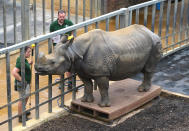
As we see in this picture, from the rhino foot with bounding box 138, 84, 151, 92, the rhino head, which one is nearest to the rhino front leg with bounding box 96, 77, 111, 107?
the rhino head

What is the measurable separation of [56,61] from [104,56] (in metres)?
0.88

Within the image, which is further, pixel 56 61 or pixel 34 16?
pixel 34 16

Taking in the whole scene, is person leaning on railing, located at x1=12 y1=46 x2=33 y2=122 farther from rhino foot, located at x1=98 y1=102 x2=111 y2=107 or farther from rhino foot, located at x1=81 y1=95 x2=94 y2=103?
rhino foot, located at x1=98 y1=102 x2=111 y2=107

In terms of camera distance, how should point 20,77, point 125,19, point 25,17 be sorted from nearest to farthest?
point 20,77 < point 125,19 < point 25,17

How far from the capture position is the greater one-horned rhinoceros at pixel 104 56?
23.8 feet

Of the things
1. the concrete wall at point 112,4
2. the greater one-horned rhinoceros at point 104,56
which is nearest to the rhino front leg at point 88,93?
the greater one-horned rhinoceros at point 104,56

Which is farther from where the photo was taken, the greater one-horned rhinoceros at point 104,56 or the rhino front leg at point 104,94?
the rhino front leg at point 104,94

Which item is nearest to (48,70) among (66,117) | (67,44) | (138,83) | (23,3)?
(67,44)

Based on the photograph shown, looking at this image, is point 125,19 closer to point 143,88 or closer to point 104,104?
point 143,88

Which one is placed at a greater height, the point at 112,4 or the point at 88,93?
the point at 112,4

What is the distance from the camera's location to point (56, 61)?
7.17 m

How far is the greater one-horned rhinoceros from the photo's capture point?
7.27 m

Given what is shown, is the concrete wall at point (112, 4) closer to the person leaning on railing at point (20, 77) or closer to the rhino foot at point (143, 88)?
the rhino foot at point (143, 88)

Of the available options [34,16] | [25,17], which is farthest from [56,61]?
[34,16]
